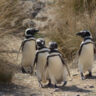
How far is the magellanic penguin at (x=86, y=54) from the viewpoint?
20.2 ft

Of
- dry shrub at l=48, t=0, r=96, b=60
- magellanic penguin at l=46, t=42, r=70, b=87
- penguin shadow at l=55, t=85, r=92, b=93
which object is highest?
dry shrub at l=48, t=0, r=96, b=60

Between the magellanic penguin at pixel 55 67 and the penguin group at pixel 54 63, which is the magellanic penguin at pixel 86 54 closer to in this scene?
the penguin group at pixel 54 63

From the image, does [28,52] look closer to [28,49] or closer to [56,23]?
[28,49]

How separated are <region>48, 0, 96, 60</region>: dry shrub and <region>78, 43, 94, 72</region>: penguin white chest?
1.13m

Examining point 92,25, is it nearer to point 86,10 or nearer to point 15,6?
point 86,10

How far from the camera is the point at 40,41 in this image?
231 inches

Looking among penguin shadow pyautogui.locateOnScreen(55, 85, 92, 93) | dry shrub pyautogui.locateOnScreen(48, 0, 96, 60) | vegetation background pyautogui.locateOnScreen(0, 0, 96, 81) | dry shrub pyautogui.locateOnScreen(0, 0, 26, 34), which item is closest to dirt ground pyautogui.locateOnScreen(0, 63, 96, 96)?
penguin shadow pyautogui.locateOnScreen(55, 85, 92, 93)

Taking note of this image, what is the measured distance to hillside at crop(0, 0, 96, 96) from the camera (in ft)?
18.6

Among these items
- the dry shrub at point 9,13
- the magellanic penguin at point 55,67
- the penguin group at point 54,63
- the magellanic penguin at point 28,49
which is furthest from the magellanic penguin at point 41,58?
the magellanic penguin at point 28,49

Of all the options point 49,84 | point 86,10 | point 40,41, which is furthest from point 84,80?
point 86,10

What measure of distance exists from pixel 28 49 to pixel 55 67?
1.30 m

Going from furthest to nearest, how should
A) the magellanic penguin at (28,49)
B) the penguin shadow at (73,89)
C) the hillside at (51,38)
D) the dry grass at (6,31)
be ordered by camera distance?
the magellanic penguin at (28,49), the dry grass at (6,31), the hillside at (51,38), the penguin shadow at (73,89)

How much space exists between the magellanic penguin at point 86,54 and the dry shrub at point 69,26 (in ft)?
3.72

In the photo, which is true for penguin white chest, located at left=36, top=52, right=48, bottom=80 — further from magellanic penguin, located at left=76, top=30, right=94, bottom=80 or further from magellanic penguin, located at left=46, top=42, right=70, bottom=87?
magellanic penguin, located at left=76, top=30, right=94, bottom=80
